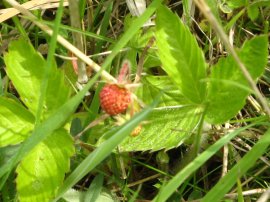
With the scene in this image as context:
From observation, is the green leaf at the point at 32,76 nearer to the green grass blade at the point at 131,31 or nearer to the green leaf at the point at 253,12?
the green grass blade at the point at 131,31

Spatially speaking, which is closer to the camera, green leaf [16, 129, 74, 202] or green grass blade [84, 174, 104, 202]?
green leaf [16, 129, 74, 202]

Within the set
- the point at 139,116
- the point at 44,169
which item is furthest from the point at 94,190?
the point at 139,116

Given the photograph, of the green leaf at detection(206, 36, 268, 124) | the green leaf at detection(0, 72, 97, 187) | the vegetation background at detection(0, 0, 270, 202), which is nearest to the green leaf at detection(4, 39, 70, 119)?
the vegetation background at detection(0, 0, 270, 202)

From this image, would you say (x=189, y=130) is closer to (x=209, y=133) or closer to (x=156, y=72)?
(x=209, y=133)

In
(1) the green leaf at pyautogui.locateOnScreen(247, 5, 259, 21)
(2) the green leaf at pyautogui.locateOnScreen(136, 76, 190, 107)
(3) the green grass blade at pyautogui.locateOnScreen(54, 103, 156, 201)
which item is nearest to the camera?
(3) the green grass blade at pyautogui.locateOnScreen(54, 103, 156, 201)

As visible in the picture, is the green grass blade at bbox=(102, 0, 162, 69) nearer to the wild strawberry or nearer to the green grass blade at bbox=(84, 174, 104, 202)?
the wild strawberry

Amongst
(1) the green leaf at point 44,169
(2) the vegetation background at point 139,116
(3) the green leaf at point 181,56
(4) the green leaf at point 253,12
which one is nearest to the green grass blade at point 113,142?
(2) the vegetation background at point 139,116

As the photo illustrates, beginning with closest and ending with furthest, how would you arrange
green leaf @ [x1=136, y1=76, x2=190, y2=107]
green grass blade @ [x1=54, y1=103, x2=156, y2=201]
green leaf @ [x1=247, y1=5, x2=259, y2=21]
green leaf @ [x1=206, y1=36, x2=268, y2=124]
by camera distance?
green grass blade @ [x1=54, y1=103, x2=156, y2=201]
green leaf @ [x1=206, y1=36, x2=268, y2=124]
green leaf @ [x1=136, y1=76, x2=190, y2=107]
green leaf @ [x1=247, y1=5, x2=259, y2=21]

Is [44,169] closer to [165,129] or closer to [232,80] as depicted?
[165,129]
